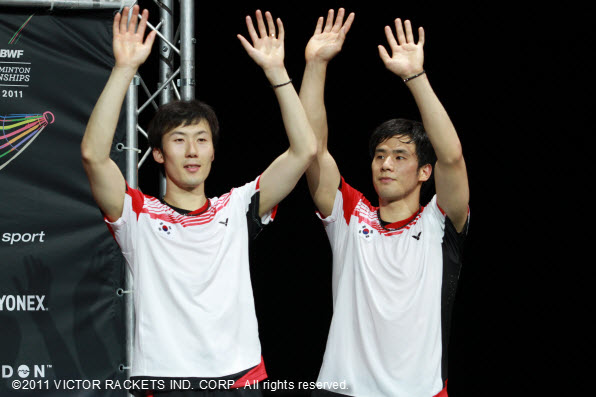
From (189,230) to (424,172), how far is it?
42.7 inches

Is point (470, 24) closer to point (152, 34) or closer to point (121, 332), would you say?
point (152, 34)

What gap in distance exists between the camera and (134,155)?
11.0 feet

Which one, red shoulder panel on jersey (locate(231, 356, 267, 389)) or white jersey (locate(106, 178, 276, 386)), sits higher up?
white jersey (locate(106, 178, 276, 386))

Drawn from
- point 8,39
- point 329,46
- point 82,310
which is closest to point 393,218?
point 329,46

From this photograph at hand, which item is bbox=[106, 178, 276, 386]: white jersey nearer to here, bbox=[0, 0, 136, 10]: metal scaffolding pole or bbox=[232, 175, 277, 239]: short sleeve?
bbox=[232, 175, 277, 239]: short sleeve

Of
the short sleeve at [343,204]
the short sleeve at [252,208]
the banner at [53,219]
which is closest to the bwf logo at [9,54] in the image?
the banner at [53,219]

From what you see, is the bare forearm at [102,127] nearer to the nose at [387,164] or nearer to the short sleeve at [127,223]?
the short sleeve at [127,223]

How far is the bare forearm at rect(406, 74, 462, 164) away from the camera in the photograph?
2744 mm

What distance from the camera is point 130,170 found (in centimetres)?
336

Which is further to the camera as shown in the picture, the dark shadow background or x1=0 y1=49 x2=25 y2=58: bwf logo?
the dark shadow background

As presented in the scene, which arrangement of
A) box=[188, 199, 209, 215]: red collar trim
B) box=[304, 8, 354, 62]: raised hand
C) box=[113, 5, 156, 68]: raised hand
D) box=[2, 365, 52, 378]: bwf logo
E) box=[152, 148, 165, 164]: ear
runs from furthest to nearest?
box=[2, 365, 52, 378]: bwf logo
box=[304, 8, 354, 62]: raised hand
box=[152, 148, 165, 164]: ear
box=[188, 199, 209, 215]: red collar trim
box=[113, 5, 156, 68]: raised hand

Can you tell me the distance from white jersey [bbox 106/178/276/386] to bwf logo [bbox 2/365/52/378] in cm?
91

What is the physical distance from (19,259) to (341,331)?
1.60 m

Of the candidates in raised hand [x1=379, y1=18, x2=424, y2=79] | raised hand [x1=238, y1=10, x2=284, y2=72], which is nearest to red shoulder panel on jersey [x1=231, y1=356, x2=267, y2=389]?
raised hand [x1=238, y1=10, x2=284, y2=72]
